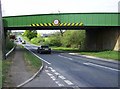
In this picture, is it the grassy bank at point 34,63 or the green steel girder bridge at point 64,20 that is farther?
the green steel girder bridge at point 64,20

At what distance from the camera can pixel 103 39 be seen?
58094 mm

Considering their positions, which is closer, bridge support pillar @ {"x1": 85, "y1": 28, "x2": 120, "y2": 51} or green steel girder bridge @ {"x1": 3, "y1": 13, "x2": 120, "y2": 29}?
bridge support pillar @ {"x1": 85, "y1": 28, "x2": 120, "y2": 51}

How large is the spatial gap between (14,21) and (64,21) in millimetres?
7928

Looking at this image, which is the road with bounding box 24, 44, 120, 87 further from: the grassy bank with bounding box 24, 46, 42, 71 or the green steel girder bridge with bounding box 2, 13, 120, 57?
the green steel girder bridge with bounding box 2, 13, 120, 57

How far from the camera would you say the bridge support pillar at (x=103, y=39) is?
2052 inches

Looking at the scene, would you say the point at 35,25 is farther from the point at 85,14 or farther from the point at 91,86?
the point at 91,86

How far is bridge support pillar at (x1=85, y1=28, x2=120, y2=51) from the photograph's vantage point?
171 feet

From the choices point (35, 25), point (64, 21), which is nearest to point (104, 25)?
point (64, 21)

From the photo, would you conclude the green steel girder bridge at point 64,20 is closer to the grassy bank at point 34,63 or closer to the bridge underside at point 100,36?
the bridge underside at point 100,36

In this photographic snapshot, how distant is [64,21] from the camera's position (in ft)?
177

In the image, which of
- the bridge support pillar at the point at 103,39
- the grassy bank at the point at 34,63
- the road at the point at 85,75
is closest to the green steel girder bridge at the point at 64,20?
the bridge support pillar at the point at 103,39

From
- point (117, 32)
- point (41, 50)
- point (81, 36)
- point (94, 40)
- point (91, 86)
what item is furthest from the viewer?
point (81, 36)

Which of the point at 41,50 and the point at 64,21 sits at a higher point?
the point at 64,21

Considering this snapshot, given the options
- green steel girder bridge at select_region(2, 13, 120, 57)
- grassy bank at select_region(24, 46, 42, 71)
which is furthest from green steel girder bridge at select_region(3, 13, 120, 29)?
grassy bank at select_region(24, 46, 42, 71)
